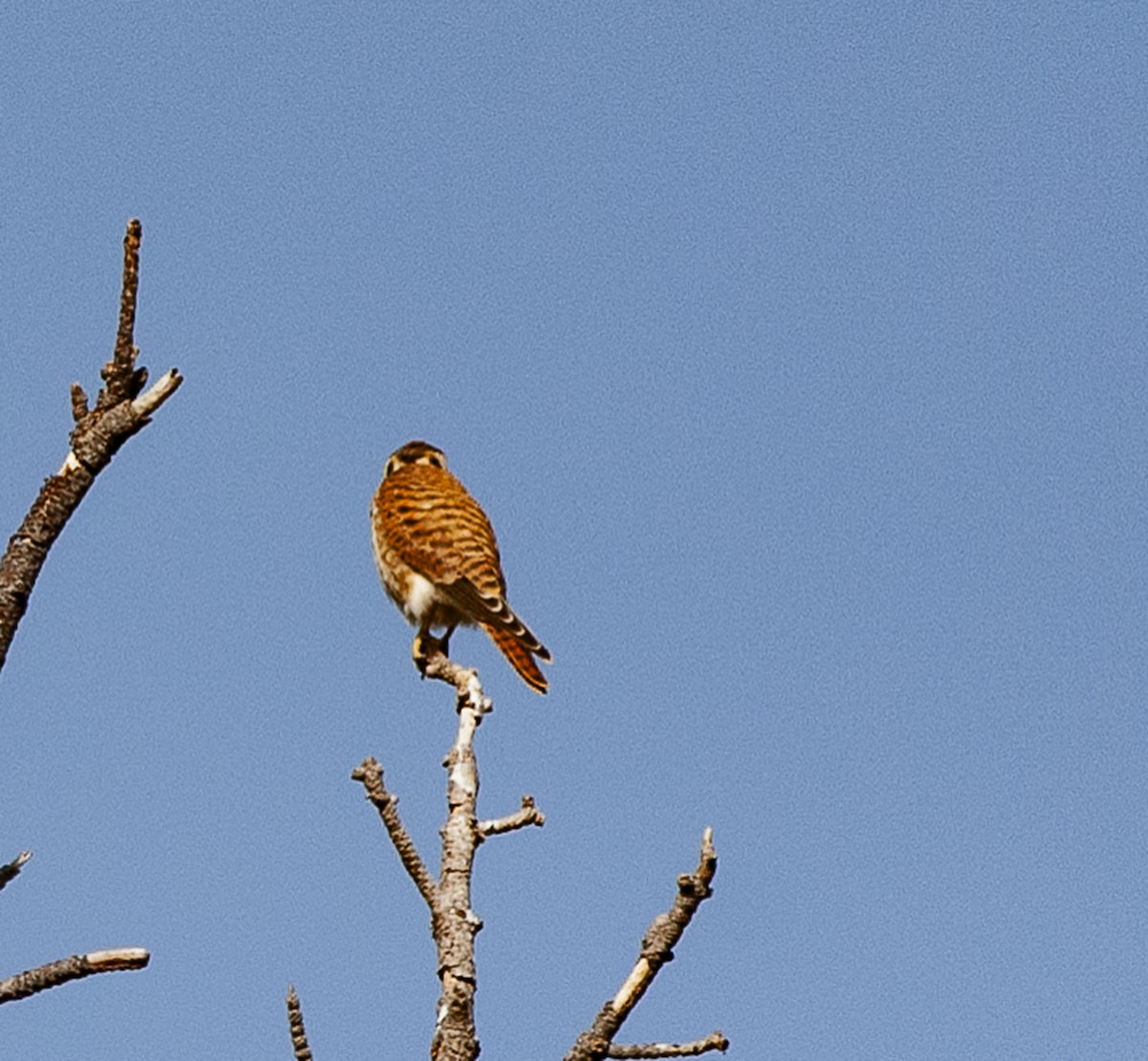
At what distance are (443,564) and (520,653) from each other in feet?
2.70

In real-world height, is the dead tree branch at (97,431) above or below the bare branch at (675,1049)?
above

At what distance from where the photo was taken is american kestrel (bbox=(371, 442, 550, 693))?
8.12 m

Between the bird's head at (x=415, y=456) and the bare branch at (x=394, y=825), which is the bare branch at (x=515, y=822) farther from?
the bird's head at (x=415, y=456)

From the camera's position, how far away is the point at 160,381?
3.36 m

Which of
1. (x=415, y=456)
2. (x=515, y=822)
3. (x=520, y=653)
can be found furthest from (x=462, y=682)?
(x=415, y=456)

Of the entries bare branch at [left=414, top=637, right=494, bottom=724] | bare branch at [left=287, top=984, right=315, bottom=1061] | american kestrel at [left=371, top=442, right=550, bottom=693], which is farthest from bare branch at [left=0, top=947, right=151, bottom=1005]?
american kestrel at [left=371, top=442, right=550, bottom=693]

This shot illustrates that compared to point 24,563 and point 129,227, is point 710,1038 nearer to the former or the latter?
point 24,563

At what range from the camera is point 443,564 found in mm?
8586

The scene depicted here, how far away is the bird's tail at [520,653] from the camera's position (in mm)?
7820

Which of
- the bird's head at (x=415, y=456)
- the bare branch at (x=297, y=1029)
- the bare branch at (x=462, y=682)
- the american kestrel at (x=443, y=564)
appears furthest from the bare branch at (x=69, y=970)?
the bird's head at (x=415, y=456)

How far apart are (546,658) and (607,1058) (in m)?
4.75

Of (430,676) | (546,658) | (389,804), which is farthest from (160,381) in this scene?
(546,658)

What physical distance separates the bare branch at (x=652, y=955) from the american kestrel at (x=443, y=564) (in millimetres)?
4712

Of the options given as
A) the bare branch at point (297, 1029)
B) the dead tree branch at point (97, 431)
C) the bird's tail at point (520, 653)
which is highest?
the bird's tail at point (520, 653)
